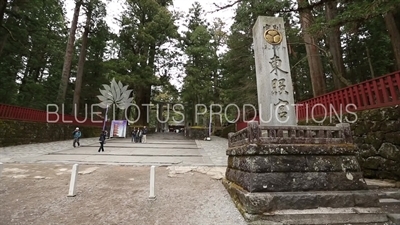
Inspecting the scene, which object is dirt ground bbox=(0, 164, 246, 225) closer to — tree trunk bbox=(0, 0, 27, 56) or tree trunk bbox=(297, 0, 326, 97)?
tree trunk bbox=(297, 0, 326, 97)

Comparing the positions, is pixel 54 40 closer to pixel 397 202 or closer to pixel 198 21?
pixel 198 21

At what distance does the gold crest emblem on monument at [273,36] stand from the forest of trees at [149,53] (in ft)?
16.8

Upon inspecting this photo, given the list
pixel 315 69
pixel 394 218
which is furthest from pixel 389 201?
pixel 315 69

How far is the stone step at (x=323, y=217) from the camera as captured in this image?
3.08m

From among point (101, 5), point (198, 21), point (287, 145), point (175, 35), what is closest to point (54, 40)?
point (101, 5)

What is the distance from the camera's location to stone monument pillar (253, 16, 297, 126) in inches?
205

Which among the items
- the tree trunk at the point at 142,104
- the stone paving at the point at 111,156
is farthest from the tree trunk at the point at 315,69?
the tree trunk at the point at 142,104

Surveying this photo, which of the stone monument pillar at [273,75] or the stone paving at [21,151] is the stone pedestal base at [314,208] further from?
the stone paving at [21,151]

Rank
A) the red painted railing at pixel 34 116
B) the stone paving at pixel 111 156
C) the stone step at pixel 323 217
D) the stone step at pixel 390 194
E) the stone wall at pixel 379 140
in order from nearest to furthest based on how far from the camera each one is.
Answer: the stone step at pixel 323 217, the stone step at pixel 390 194, the stone wall at pixel 379 140, the stone paving at pixel 111 156, the red painted railing at pixel 34 116

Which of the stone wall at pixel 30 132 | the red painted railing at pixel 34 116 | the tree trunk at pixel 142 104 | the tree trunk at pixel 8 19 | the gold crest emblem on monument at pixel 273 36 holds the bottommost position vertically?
the stone wall at pixel 30 132

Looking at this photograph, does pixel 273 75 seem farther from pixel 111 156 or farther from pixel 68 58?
pixel 68 58

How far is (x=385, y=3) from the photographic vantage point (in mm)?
4684

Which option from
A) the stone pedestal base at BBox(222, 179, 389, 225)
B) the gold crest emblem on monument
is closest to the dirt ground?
the stone pedestal base at BBox(222, 179, 389, 225)

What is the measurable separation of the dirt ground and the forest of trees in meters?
8.44
